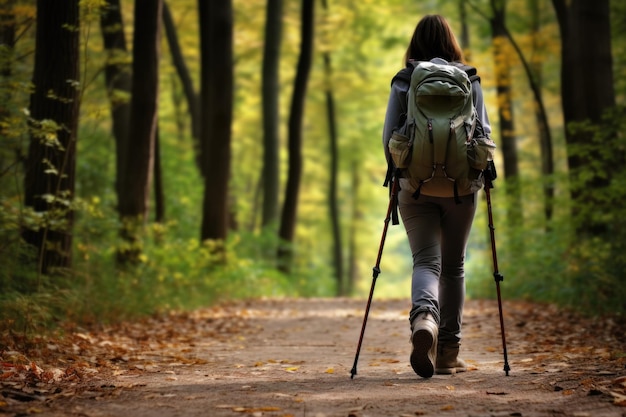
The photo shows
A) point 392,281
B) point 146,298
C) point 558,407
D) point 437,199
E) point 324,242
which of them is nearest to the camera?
point 558,407

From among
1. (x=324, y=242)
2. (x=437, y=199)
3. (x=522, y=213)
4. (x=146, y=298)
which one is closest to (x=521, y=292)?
(x=522, y=213)

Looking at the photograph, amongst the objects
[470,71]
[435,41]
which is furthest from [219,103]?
[470,71]

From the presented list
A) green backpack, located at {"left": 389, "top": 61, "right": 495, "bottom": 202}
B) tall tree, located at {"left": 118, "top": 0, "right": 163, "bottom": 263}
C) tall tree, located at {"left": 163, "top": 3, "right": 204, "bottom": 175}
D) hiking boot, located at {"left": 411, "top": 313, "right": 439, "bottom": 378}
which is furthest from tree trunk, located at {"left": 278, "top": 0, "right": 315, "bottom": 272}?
hiking boot, located at {"left": 411, "top": 313, "right": 439, "bottom": 378}

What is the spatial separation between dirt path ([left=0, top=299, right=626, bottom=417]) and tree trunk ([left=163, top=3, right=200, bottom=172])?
10.8m

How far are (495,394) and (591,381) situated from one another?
2.21ft

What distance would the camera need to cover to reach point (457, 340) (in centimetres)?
498

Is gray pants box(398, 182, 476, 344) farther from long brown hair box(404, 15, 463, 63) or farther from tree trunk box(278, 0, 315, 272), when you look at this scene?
tree trunk box(278, 0, 315, 272)

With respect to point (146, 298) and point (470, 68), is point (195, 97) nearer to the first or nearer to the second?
point (146, 298)

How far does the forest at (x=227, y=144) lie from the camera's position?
24.2ft

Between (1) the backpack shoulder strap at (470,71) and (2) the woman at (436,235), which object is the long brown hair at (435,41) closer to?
(2) the woman at (436,235)

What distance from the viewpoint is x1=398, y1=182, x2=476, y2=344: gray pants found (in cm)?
474

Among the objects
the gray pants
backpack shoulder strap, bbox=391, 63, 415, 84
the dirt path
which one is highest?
backpack shoulder strap, bbox=391, 63, 415, 84

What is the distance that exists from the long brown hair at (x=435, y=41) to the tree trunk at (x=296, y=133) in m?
14.5

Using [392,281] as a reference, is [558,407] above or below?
above
